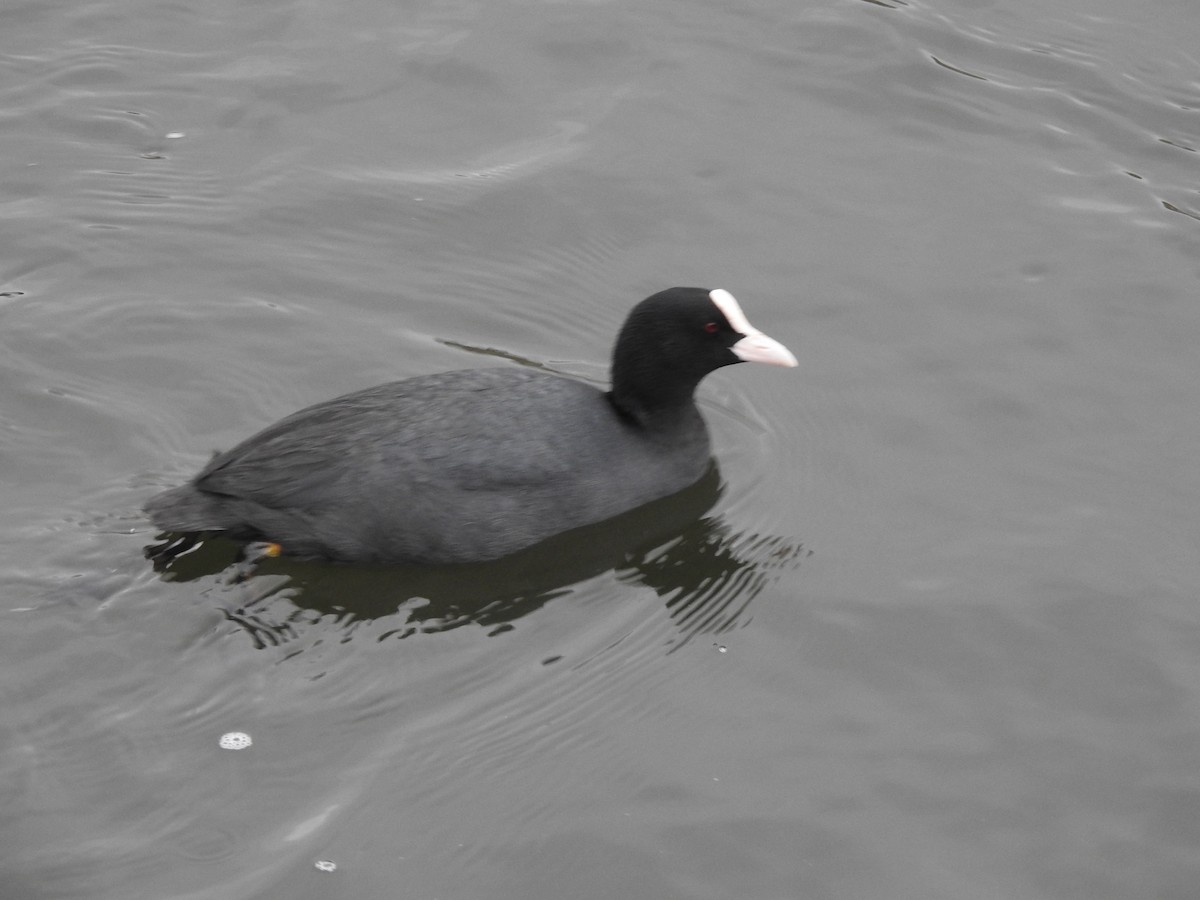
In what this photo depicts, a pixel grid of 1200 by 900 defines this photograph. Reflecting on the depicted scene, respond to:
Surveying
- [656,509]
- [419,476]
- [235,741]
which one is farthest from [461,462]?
[235,741]

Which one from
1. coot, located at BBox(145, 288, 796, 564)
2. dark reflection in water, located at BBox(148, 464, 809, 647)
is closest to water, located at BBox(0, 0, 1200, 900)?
dark reflection in water, located at BBox(148, 464, 809, 647)

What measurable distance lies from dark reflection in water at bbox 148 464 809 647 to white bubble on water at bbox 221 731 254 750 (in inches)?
18.1

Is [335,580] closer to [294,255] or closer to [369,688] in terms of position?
[369,688]

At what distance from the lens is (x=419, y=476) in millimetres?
5914

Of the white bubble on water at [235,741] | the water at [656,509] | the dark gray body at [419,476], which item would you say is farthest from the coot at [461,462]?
the white bubble on water at [235,741]

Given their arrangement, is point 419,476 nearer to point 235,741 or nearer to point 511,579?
point 511,579

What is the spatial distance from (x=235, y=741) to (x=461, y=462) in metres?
1.36

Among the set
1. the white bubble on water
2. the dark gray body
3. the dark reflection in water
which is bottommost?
the white bubble on water

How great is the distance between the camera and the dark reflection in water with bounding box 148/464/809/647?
5.82m

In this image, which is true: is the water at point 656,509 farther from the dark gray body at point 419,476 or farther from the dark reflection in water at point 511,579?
the dark gray body at point 419,476

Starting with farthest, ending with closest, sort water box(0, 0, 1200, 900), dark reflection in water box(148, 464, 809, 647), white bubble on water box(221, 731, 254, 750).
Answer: dark reflection in water box(148, 464, 809, 647)
white bubble on water box(221, 731, 254, 750)
water box(0, 0, 1200, 900)

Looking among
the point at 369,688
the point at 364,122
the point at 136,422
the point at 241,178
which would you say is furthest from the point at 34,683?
the point at 364,122

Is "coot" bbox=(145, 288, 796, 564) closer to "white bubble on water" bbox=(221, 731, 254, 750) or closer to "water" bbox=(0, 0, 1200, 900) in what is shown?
"water" bbox=(0, 0, 1200, 900)

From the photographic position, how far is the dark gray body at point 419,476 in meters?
5.88
